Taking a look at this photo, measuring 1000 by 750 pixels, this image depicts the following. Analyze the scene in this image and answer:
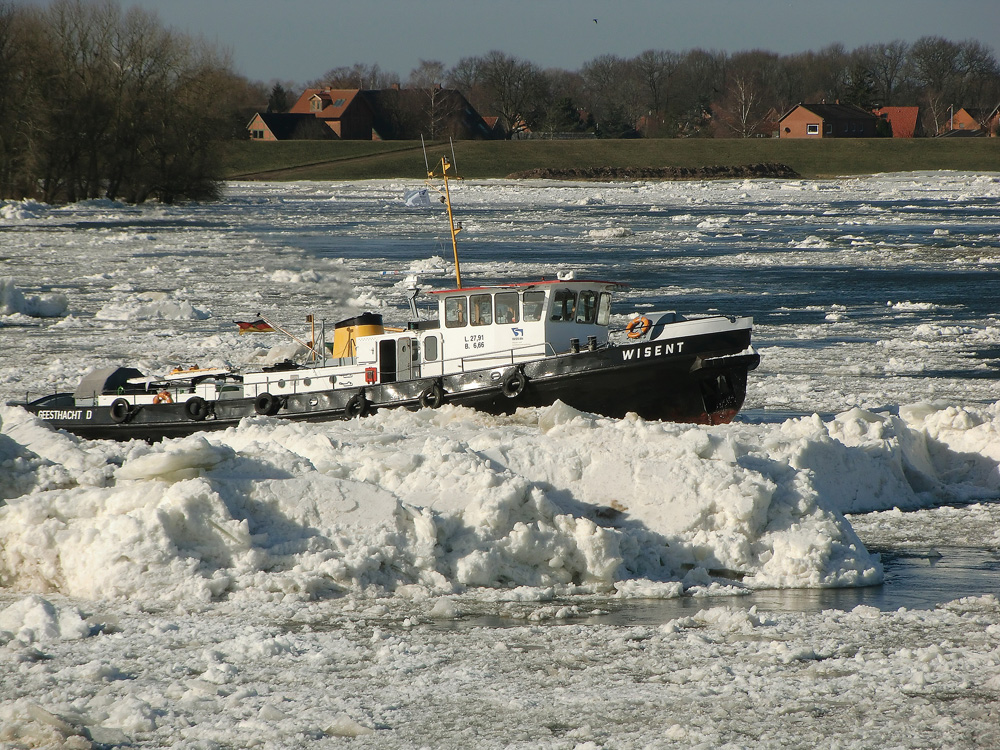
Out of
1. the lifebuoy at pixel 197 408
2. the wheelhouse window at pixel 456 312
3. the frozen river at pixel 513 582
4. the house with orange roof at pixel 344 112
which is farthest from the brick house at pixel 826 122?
the lifebuoy at pixel 197 408

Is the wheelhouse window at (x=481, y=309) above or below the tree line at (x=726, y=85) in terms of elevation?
below

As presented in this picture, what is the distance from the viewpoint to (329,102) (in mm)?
121062

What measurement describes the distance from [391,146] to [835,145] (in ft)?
123

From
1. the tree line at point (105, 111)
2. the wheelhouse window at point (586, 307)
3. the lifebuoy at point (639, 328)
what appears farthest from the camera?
the tree line at point (105, 111)

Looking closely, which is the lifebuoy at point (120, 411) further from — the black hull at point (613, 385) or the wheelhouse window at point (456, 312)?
the wheelhouse window at point (456, 312)

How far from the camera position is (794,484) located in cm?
1066

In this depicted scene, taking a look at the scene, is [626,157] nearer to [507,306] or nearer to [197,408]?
[507,306]

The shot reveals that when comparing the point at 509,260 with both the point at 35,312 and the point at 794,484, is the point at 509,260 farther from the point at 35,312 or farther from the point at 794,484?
the point at 794,484

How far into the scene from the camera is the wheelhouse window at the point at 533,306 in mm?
16969

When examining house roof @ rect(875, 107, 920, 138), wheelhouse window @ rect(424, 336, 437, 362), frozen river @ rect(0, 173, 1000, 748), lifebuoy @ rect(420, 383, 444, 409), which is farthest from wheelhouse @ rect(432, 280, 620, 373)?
house roof @ rect(875, 107, 920, 138)

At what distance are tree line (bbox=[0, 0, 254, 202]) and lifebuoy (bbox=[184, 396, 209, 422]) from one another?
51.1m

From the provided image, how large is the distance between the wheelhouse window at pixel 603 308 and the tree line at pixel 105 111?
175 ft

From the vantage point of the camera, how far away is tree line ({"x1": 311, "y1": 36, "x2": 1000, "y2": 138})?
122 m

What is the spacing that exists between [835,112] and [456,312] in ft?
328
